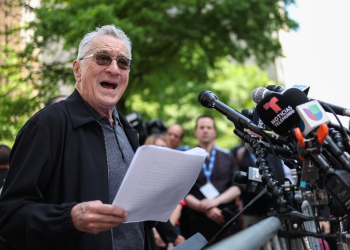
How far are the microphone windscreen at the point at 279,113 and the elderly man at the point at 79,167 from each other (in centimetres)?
78

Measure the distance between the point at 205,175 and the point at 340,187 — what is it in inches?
163

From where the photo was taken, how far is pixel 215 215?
17.0ft

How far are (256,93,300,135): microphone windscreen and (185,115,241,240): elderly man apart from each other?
3439 mm

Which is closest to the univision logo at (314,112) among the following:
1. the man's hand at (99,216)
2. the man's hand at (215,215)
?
the man's hand at (99,216)

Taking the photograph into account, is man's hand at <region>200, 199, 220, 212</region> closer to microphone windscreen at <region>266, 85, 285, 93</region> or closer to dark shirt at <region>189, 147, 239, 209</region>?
dark shirt at <region>189, 147, 239, 209</region>

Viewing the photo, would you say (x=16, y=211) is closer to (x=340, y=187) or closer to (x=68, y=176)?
(x=68, y=176)

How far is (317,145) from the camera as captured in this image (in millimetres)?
1582

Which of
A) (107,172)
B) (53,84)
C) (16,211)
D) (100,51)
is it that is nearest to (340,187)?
(107,172)

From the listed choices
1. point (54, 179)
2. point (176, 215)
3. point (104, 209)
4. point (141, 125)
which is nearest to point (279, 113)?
point (104, 209)

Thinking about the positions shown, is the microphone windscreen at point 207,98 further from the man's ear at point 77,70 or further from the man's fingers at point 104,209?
the man's ear at point 77,70

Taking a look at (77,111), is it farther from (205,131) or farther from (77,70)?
(205,131)

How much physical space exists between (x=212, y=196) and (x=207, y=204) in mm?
175

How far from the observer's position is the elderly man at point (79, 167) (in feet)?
5.76

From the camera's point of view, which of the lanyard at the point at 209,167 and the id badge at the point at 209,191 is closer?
the id badge at the point at 209,191
